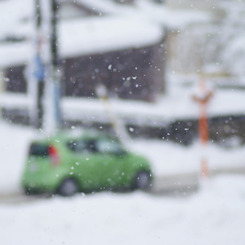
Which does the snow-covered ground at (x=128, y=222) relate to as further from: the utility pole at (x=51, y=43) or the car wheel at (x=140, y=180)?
the utility pole at (x=51, y=43)

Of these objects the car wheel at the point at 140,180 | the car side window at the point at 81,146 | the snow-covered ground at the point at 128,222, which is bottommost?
the car wheel at the point at 140,180

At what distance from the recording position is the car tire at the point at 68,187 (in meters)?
9.66

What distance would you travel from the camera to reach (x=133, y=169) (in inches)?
412

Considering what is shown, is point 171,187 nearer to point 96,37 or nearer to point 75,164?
point 75,164

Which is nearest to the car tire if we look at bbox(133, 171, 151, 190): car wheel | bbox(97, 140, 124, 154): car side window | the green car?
the green car

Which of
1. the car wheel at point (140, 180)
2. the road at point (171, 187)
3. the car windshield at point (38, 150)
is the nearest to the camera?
the car windshield at point (38, 150)

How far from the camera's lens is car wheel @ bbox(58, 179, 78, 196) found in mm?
9664

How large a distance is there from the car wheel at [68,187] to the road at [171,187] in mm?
467

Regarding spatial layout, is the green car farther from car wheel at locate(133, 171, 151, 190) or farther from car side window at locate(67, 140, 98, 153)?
car wheel at locate(133, 171, 151, 190)

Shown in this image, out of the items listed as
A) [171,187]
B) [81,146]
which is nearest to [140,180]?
[171,187]

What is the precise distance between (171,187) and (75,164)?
278 centimetres

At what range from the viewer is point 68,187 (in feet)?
32.0

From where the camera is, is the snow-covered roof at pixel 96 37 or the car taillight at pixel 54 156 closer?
the car taillight at pixel 54 156

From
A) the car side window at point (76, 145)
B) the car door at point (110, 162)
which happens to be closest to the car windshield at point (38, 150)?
the car side window at point (76, 145)
